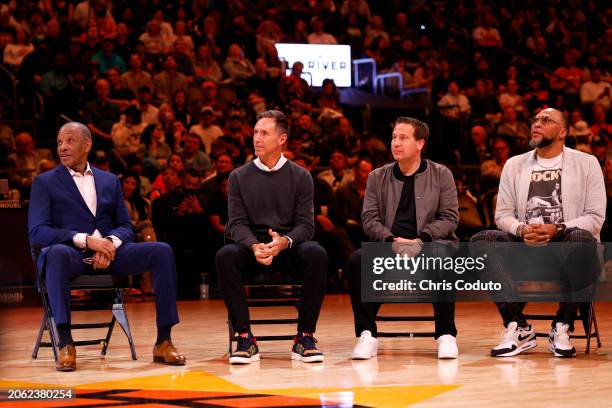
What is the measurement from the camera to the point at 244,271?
599cm

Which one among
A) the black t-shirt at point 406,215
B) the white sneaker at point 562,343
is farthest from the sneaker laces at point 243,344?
the white sneaker at point 562,343

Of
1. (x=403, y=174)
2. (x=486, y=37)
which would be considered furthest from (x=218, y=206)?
(x=486, y=37)

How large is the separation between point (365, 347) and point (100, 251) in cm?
154

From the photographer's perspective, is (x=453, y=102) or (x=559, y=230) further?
(x=453, y=102)

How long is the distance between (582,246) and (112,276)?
261 cm

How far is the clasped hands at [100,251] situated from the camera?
584cm

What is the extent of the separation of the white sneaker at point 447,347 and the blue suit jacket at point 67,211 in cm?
186

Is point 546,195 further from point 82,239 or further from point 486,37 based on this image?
point 486,37

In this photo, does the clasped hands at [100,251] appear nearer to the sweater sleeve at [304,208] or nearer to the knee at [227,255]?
the knee at [227,255]

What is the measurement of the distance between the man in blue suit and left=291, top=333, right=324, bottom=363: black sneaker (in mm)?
622

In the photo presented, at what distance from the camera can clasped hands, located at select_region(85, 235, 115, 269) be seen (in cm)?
584

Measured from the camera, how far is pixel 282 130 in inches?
245

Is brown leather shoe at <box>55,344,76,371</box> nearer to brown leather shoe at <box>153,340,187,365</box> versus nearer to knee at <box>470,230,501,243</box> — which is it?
brown leather shoe at <box>153,340,187,365</box>

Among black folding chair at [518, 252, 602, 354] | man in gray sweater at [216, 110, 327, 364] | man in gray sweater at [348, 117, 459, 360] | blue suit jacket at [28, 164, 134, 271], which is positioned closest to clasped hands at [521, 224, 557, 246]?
black folding chair at [518, 252, 602, 354]
